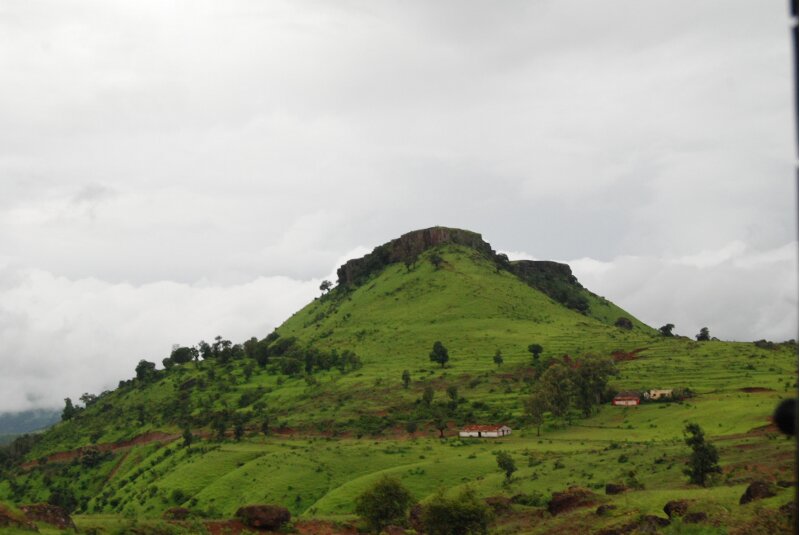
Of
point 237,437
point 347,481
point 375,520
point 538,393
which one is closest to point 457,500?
point 375,520

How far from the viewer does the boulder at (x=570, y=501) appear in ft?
172

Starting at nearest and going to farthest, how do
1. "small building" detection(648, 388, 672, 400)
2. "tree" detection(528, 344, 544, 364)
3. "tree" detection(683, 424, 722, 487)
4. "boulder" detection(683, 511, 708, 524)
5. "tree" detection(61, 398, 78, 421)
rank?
"boulder" detection(683, 511, 708, 524)
"tree" detection(683, 424, 722, 487)
"small building" detection(648, 388, 672, 400)
"tree" detection(528, 344, 544, 364)
"tree" detection(61, 398, 78, 421)

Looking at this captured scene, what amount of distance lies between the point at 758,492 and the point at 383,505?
90.1 ft

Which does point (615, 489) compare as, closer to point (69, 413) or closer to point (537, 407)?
point (537, 407)

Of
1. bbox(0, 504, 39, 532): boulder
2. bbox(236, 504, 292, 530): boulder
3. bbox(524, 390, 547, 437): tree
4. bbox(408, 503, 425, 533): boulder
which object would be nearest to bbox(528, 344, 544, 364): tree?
bbox(524, 390, 547, 437): tree

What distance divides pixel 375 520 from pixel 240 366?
12114 centimetres

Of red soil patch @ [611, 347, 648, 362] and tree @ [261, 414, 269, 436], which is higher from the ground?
red soil patch @ [611, 347, 648, 362]

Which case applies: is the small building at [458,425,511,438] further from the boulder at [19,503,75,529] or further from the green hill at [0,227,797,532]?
the boulder at [19,503,75,529]

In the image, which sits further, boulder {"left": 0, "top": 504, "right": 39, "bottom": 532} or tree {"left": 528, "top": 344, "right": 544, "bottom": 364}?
tree {"left": 528, "top": 344, "right": 544, "bottom": 364}

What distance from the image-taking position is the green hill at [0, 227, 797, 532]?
7138cm

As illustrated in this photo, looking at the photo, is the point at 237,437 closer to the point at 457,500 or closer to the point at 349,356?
the point at 349,356

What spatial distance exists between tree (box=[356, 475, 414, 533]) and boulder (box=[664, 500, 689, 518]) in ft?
70.8

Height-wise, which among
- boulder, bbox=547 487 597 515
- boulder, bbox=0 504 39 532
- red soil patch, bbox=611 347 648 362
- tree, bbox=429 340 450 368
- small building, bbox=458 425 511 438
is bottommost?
boulder, bbox=547 487 597 515

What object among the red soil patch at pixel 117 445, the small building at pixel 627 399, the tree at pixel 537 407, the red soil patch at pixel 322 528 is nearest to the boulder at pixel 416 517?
the red soil patch at pixel 322 528
